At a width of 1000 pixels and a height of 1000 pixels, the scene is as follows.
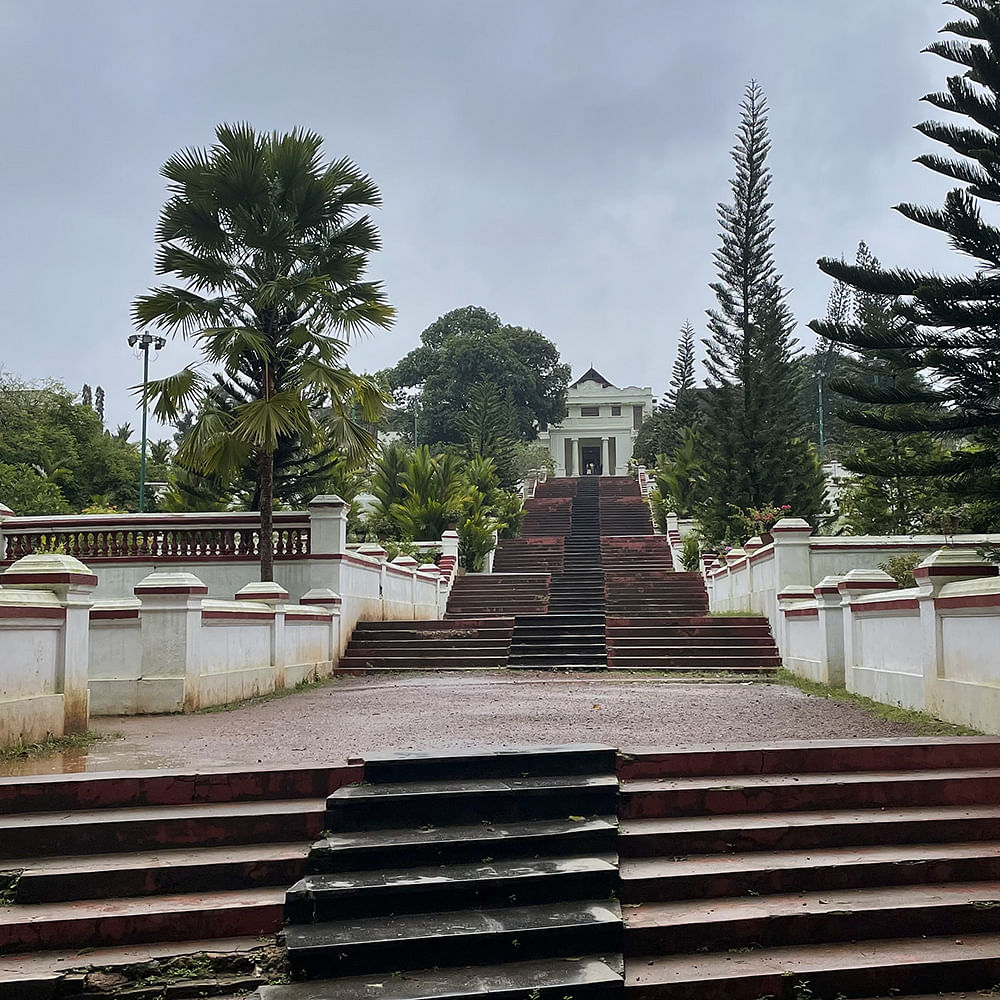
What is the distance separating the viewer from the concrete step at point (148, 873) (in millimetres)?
4477

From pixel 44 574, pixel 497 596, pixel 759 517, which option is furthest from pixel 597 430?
pixel 44 574

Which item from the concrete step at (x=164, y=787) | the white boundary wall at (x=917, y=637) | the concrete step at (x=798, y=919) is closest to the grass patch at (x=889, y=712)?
the white boundary wall at (x=917, y=637)

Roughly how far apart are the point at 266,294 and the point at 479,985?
1077 centimetres

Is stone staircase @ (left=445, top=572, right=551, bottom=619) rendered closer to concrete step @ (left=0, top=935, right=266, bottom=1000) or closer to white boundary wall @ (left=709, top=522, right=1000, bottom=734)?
white boundary wall @ (left=709, top=522, right=1000, bottom=734)

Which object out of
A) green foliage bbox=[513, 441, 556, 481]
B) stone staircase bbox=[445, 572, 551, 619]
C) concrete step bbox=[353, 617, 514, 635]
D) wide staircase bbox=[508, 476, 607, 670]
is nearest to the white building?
green foliage bbox=[513, 441, 556, 481]

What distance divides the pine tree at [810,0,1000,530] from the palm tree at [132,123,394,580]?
262 inches

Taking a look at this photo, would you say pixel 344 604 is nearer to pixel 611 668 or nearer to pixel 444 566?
pixel 611 668

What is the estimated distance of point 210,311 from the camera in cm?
1355

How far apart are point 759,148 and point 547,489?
22616 mm

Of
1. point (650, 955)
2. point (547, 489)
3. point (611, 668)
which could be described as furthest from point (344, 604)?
point (547, 489)

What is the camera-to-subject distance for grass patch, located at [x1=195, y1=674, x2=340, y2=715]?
9671 millimetres

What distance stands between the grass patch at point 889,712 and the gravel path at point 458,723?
0.14 metres

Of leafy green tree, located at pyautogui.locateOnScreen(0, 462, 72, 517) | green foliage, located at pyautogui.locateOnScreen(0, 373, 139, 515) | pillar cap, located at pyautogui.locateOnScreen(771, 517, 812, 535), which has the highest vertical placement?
green foliage, located at pyautogui.locateOnScreen(0, 373, 139, 515)

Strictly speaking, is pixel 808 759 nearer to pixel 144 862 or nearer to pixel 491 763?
pixel 491 763
